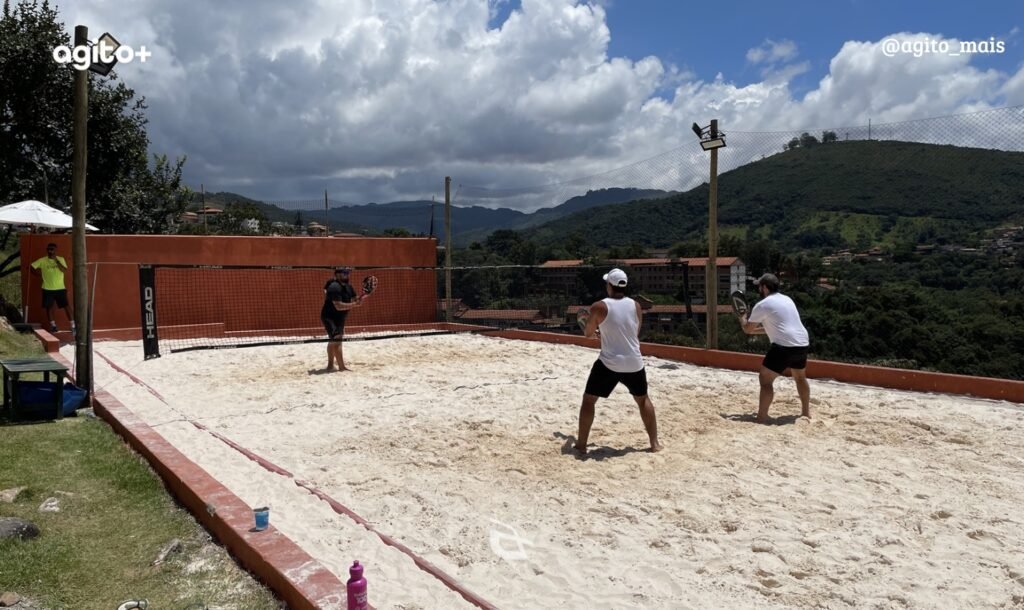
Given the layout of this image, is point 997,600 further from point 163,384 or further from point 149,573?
point 163,384

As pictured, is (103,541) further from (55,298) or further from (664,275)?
(55,298)

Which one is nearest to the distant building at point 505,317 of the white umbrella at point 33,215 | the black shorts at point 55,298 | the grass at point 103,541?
the black shorts at point 55,298

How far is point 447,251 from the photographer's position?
16734 millimetres

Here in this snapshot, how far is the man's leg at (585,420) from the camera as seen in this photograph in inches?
234

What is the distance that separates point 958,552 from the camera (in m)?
3.96

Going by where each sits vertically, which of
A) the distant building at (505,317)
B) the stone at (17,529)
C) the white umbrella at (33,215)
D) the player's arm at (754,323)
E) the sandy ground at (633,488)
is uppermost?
the white umbrella at (33,215)

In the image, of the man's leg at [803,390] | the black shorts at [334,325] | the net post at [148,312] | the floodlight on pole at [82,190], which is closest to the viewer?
the man's leg at [803,390]

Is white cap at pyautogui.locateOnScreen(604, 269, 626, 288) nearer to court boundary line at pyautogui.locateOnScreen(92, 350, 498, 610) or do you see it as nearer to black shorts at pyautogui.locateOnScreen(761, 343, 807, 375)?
black shorts at pyautogui.locateOnScreen(761, 343, 807, 375)

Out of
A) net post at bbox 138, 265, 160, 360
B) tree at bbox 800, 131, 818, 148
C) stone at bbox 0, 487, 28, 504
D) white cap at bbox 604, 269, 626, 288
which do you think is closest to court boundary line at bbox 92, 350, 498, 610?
stone at bbox 0, 487, 28, 504

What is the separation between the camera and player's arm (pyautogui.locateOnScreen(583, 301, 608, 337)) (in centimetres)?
586

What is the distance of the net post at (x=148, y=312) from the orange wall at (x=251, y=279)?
327 centimetres

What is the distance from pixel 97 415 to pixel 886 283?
48.2ft

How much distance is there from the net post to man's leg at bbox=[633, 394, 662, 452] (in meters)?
8.74

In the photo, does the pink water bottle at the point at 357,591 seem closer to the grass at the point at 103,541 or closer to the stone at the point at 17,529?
the grass at the point at 103,541
